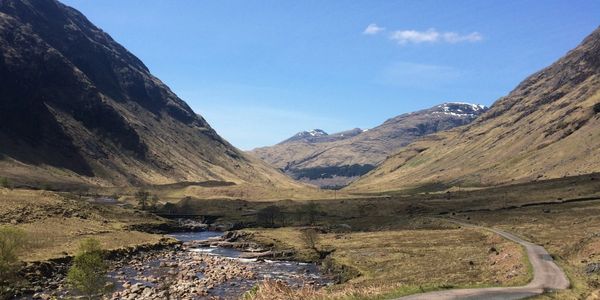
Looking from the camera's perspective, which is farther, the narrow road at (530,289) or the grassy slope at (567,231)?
the grassy slope at (567,231)

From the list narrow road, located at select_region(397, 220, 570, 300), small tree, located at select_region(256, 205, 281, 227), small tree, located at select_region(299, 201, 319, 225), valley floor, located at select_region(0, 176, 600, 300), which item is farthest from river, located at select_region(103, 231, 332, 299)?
small tree, located at select_region(256, 205, 281, 227)

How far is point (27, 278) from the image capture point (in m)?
73.0

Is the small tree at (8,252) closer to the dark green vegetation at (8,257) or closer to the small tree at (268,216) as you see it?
the dark green vegetation at (8,257)

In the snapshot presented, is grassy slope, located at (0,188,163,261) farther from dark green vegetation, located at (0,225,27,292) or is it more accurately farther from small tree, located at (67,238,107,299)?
small tree, located at (67,238,107,299)

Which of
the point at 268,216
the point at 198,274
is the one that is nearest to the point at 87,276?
the point at 198,274

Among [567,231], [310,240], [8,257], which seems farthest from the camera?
[310,240]

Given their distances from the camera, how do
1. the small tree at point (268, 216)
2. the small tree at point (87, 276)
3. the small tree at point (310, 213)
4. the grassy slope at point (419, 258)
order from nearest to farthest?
the grassy slope at point (419, 258)
the small tree at point (87, 276)
the small tree at point (310, 213)
the small tree at point (268, 216)

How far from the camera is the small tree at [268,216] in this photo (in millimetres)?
175188

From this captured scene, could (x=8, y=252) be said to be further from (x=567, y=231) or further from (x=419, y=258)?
(x=567, y=231)

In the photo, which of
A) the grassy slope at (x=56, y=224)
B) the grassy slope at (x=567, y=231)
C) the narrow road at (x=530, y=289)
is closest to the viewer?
the narrow road at (x=530, y=289)

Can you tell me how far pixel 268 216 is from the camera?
7387 inches

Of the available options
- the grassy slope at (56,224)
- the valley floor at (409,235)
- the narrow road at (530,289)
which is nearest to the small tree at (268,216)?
the valley floor at (409,235)

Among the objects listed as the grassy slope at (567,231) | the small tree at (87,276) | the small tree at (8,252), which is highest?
the small tree at (8,252)

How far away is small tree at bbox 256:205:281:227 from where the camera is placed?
17519cm
